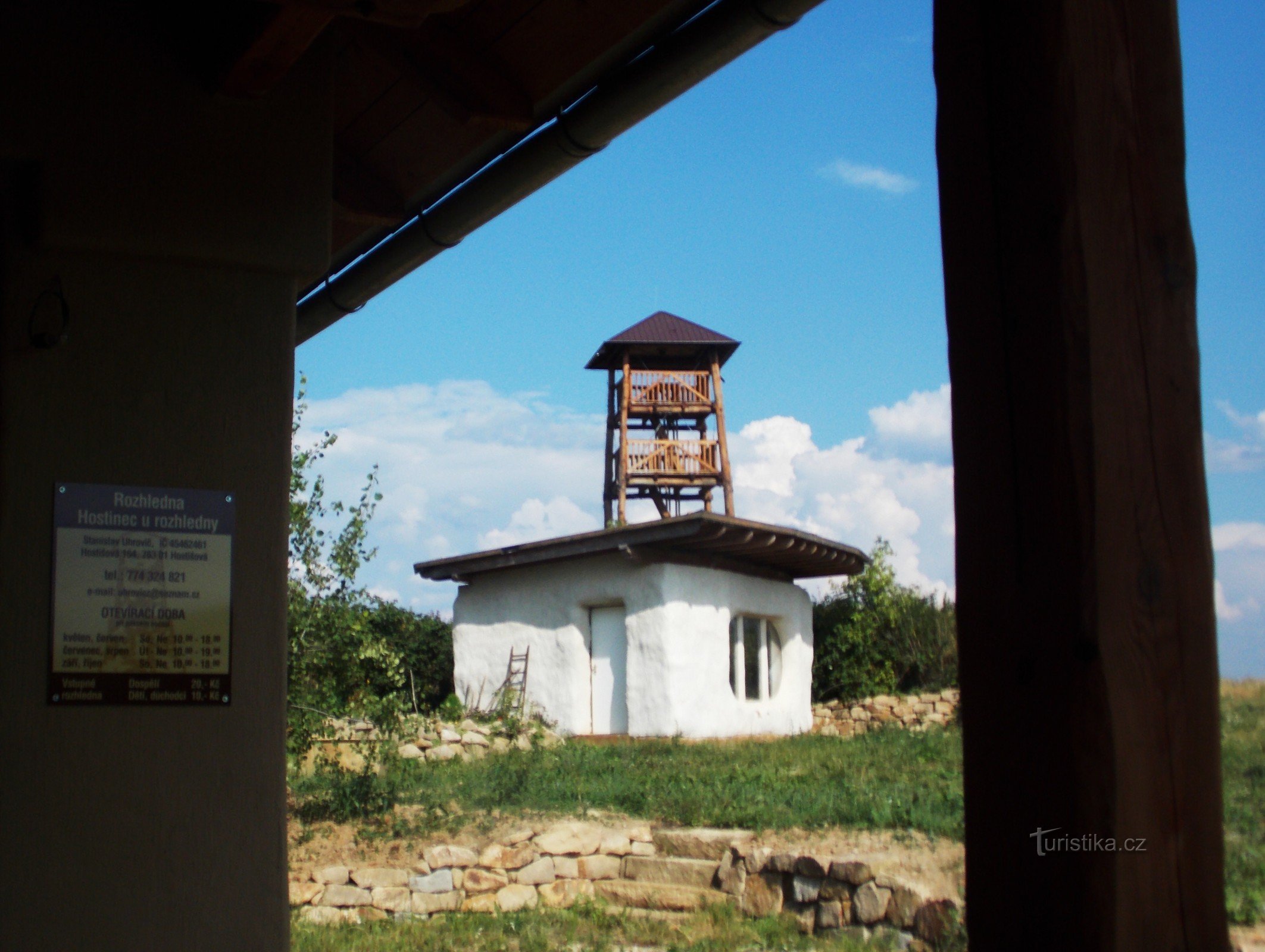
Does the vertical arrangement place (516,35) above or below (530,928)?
above

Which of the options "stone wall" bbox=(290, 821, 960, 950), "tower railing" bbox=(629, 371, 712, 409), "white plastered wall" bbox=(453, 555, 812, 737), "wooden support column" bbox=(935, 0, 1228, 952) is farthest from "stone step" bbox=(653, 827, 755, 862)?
"tower railing" bbox=(629, 371, 712, 409)

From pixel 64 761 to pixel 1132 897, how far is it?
230 centimetres

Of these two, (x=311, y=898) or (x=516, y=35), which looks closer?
(x=516, y=35)

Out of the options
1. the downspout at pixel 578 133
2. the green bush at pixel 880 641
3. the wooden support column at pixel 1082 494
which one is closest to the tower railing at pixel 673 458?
the green bush at pixel 880 641

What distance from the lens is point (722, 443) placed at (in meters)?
25.0

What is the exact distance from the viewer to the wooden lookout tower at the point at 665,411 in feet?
81.7

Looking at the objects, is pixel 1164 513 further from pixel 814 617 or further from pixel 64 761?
pixel 814 617

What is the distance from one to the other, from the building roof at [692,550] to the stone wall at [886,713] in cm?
206

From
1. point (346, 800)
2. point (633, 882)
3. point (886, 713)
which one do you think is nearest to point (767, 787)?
point (633, 882)

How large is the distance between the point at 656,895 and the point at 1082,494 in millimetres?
6600

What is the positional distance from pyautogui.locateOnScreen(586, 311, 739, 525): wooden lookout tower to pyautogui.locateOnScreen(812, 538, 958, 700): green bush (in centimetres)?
575

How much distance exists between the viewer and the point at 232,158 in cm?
294

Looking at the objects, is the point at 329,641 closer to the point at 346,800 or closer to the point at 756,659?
the point at 346,800

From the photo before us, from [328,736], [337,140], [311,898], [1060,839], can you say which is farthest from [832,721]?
[1060,839]
